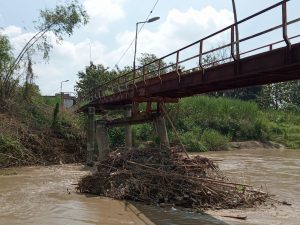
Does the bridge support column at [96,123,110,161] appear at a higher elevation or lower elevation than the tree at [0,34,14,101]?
lower

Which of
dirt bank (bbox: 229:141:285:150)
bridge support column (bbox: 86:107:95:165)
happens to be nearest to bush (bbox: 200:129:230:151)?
dirt bank (bbox: 229:141:285:150)

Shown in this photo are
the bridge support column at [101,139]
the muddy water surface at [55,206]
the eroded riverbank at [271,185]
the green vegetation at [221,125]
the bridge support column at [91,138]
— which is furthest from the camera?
the green vegetation at [221,125]

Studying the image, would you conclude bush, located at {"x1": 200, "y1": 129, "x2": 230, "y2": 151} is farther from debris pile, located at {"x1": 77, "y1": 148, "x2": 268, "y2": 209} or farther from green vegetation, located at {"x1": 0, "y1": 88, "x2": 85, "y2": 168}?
debris pile, located at {"x1": 77, "y1": 148, "x2": 268, "y2": 209}

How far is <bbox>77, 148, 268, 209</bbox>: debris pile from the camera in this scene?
48.9 ft

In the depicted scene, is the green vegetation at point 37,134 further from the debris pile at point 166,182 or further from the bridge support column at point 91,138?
the debris pile at point 166,182

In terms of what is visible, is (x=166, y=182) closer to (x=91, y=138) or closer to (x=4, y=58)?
(x=91, y=138)

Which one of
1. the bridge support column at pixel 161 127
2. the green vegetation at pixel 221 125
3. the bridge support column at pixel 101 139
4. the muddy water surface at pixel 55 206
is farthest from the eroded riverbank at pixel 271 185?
the green vegetation at pixel 221 125

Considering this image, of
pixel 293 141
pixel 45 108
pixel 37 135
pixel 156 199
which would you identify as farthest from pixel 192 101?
pixel 156 199

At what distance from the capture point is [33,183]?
66.9 ft

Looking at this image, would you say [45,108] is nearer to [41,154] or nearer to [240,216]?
[41,154]

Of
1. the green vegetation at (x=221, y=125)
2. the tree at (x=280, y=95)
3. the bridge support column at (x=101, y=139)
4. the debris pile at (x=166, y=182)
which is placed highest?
the tree at (x=280, y=95)

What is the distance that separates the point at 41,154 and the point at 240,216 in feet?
60.2

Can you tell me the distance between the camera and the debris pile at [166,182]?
48.9 feet

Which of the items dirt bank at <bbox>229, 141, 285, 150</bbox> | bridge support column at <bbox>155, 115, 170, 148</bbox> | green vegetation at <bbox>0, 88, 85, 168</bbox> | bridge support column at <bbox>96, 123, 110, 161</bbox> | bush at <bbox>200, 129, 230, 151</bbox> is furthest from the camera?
dirt bank at <bbox>229, 141, 285, 150</bbox>
